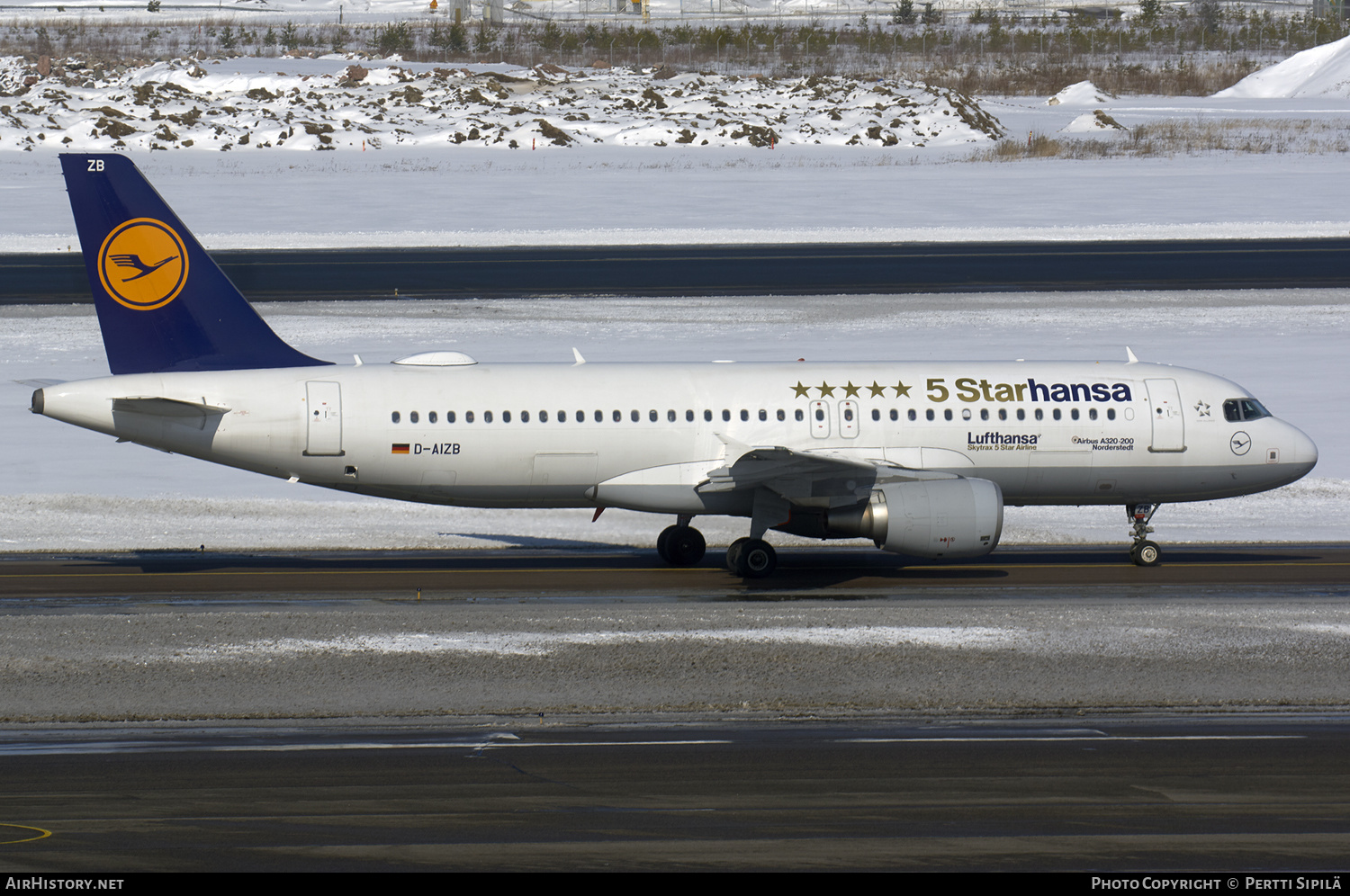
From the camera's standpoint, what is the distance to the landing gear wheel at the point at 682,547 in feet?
103

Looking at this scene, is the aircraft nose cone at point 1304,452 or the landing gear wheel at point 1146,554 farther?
the aircraft nose cone at point 1304,452

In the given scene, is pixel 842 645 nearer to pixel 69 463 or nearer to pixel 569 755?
pixel 569 755

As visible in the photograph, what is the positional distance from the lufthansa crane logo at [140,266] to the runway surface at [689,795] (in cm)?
1186

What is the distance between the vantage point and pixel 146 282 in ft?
97.2

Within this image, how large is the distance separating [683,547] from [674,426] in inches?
107

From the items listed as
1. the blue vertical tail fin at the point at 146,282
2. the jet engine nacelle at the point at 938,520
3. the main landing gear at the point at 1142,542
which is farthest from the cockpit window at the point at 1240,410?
the blue vertical tail fin at the point at 146,282

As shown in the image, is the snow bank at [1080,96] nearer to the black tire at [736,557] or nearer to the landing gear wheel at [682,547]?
the landing gear wheel at [682,547]

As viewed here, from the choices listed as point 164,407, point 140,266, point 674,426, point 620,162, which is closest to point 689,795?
point 674,426

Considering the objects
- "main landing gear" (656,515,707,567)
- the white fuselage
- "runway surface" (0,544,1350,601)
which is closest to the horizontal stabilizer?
the white fuselage

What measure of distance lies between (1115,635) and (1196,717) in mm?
4402

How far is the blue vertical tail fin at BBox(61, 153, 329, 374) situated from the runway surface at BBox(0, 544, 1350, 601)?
169 inches

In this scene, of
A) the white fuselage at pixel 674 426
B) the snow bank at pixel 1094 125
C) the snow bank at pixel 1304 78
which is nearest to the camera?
the white fuselage at pixel 674 426

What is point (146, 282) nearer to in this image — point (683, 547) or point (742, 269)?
point (683, 547)

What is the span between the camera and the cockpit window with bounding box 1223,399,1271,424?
3148 cm
